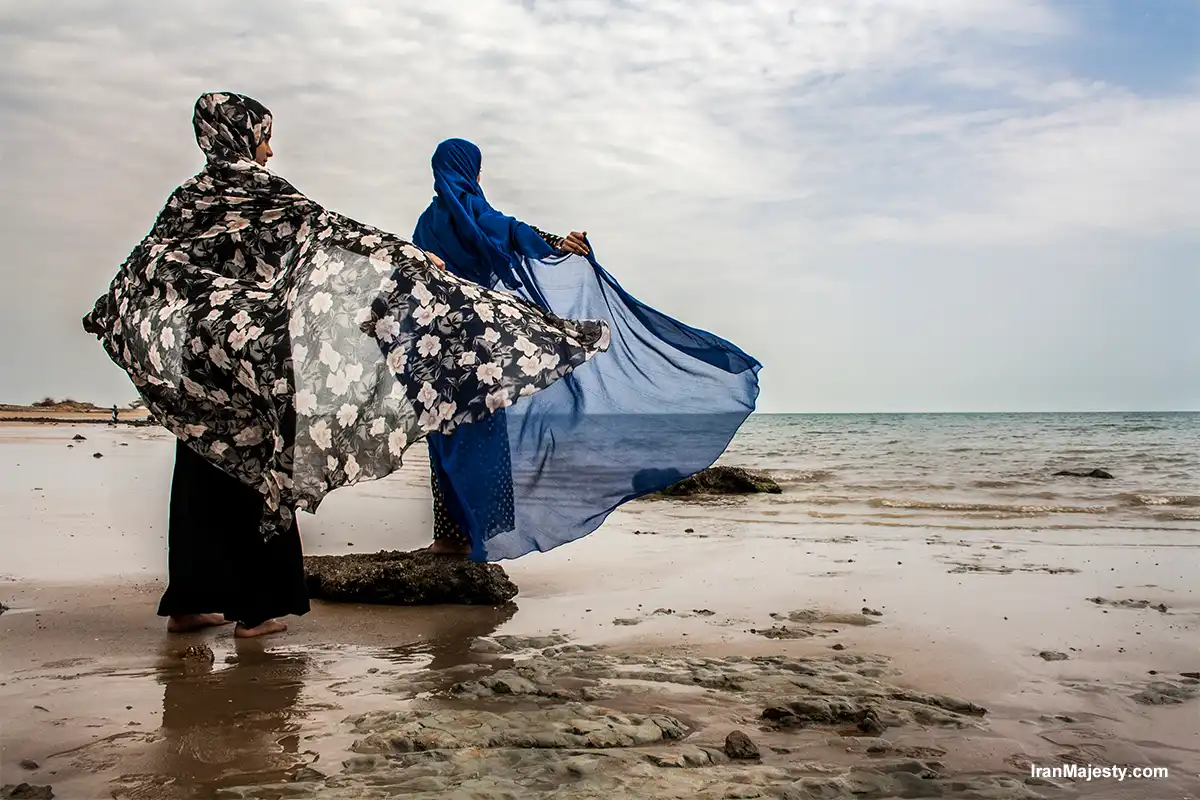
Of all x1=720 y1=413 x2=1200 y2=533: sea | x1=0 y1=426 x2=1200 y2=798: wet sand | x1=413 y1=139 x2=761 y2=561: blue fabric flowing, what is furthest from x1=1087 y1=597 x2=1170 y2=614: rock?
x1=720 y1=413 x2=1200 y2=533: sea

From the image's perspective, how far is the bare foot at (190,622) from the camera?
12.9 ft

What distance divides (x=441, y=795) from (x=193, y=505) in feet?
7.10

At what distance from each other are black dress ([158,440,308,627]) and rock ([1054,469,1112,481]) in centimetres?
1147

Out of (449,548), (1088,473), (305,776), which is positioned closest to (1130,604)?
(449,548)

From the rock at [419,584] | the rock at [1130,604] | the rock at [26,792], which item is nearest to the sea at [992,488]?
the rock at [1130,604]

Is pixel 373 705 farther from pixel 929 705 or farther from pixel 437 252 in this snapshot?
pixel 437 252

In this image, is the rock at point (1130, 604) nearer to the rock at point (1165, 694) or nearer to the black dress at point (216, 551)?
the rock at point (1165, 694)

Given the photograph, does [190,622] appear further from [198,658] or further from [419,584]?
[419,584]

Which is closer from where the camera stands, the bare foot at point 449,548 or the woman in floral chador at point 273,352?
the woman in floral chador at point 273,352

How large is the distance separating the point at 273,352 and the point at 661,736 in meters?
1.90

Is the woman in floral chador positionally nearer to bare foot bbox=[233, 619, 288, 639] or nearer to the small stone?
bare foot bbox=[233, 619, 288, 639]

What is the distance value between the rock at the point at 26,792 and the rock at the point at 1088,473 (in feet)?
41.7

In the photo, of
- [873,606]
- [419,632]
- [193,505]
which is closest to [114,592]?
[193,505]

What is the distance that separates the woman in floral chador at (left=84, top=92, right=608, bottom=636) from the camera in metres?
3.47
